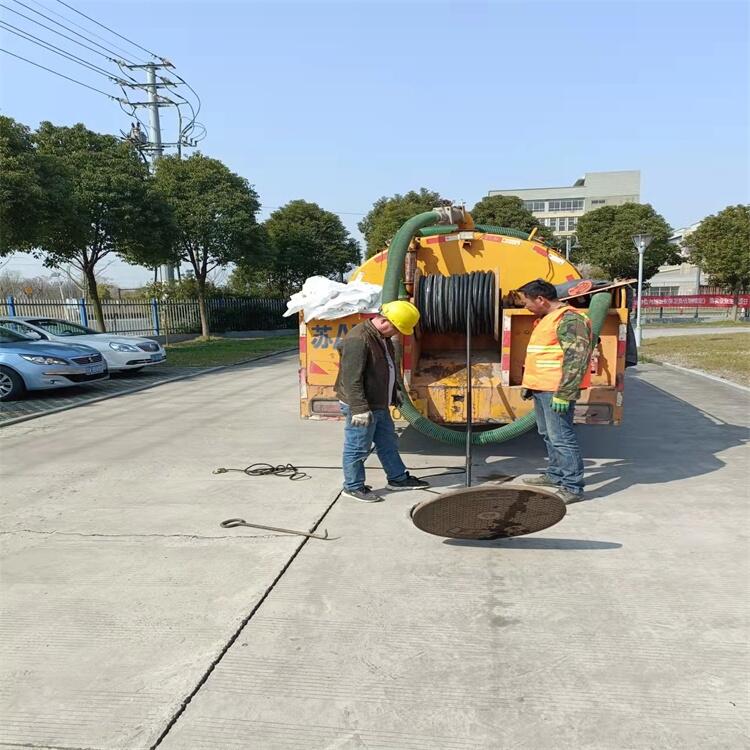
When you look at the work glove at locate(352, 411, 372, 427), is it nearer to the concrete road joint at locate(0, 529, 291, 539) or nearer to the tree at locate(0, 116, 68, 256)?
the concrete road joint at locate(0, 529, 291, 539)

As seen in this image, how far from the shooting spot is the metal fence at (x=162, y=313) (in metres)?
20.2

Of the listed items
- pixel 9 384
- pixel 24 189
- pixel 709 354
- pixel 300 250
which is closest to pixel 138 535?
pixel 9 384

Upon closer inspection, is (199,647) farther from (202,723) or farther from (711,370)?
(711,370)

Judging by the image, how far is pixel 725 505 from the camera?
4.58m

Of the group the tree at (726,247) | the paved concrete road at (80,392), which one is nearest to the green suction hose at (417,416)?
the paved concrete road at (80,392)

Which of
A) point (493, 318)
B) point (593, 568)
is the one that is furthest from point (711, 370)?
point (593, 568)

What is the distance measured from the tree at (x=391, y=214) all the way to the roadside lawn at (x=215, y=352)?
25.2 ft

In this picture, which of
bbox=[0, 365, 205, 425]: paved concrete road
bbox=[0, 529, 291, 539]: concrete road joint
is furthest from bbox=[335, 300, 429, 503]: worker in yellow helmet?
bbox=[0, 365, 205, 425]: paved concrete road

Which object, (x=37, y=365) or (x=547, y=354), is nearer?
(x=547, y=354)

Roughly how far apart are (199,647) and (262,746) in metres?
0.74

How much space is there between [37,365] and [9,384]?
54 cm

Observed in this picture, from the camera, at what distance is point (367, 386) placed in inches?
183

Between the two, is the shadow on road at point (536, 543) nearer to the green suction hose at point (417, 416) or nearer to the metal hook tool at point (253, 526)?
the metal hook tool at point (253, 526)

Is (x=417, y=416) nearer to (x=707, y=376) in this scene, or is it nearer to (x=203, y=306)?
(x=707, y=376)
